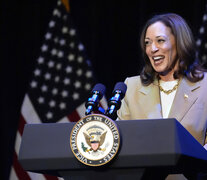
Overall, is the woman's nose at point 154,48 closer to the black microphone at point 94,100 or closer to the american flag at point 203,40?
the black microphone at point 94,100

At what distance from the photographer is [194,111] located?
176 cm

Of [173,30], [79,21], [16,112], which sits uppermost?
[79,21]

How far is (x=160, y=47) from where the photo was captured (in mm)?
1882

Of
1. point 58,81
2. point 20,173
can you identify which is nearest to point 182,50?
point 58,81

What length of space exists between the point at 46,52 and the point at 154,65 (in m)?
1.86

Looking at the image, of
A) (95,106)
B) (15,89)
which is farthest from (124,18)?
(95,106)

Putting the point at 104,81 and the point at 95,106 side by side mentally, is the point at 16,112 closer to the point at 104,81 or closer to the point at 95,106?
the point at 104,81

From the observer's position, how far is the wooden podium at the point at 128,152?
120 cm

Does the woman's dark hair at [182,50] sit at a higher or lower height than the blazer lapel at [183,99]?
higher

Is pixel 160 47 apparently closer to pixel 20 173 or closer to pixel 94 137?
pixel 94 137

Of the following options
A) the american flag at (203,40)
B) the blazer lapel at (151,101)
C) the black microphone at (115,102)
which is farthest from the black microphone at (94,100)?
the american flag at (203,40)

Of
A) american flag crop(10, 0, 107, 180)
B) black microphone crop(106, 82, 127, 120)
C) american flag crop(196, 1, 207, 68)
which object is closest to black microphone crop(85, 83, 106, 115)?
black microphone crop(106, 82, 127, 120)

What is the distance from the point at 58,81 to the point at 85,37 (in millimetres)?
480

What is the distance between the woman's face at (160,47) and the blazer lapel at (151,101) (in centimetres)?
10
